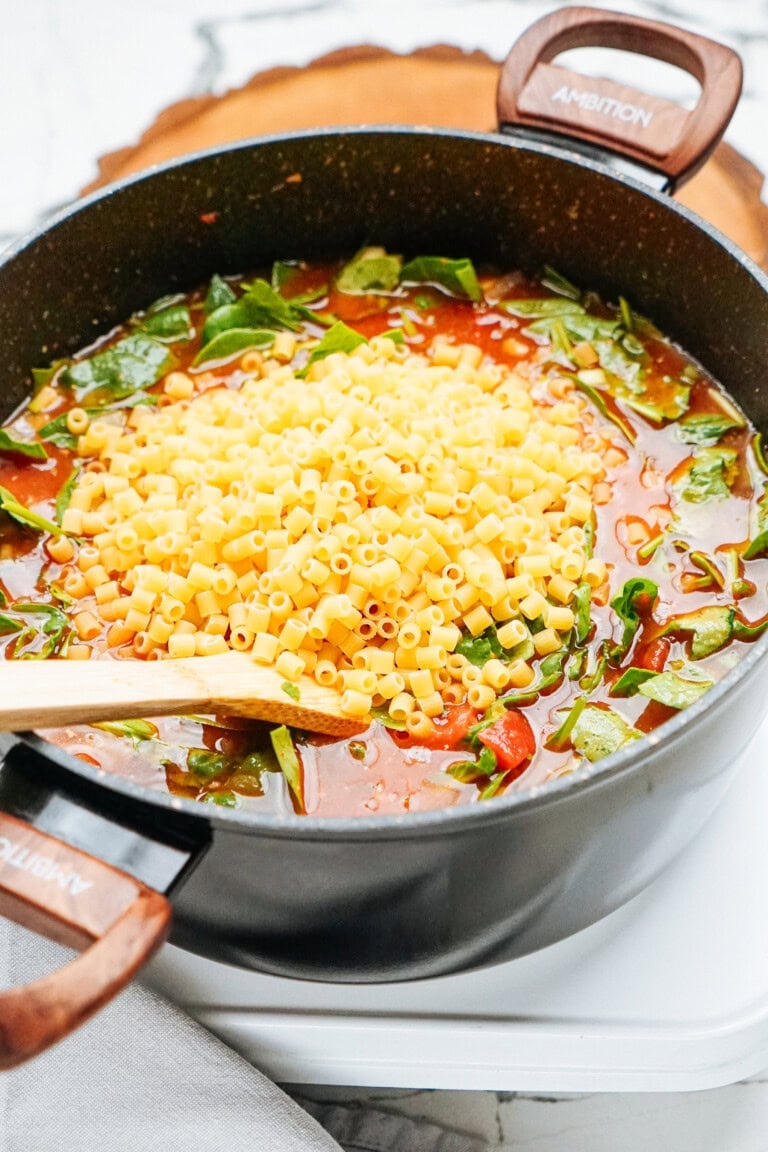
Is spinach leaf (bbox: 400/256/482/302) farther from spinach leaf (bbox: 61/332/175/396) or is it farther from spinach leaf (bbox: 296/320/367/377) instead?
spinach leaf (bbox: 61/332/175/396)

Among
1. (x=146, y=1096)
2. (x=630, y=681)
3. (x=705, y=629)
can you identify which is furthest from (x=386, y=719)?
(x=146, y=1096)

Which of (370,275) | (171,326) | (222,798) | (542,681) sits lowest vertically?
(222,798)

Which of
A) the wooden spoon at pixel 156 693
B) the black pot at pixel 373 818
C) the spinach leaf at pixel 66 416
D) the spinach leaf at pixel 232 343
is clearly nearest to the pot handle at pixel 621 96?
the black pot at pixel 373 818

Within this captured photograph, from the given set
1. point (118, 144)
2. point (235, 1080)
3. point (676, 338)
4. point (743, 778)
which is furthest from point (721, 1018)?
point (118, 144)

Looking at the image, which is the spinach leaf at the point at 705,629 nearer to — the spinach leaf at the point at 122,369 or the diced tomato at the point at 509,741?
the diced tomato at the point at 509,741

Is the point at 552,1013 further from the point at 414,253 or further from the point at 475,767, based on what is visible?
the point at 414,253

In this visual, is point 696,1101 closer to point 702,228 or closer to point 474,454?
point 474,454

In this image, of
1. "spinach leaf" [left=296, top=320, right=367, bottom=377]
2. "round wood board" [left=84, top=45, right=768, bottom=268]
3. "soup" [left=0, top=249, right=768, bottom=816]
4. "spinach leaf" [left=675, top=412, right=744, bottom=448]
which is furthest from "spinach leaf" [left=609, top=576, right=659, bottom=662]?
"round wood board" [left=84, top=45, right=768, bottom=268]
